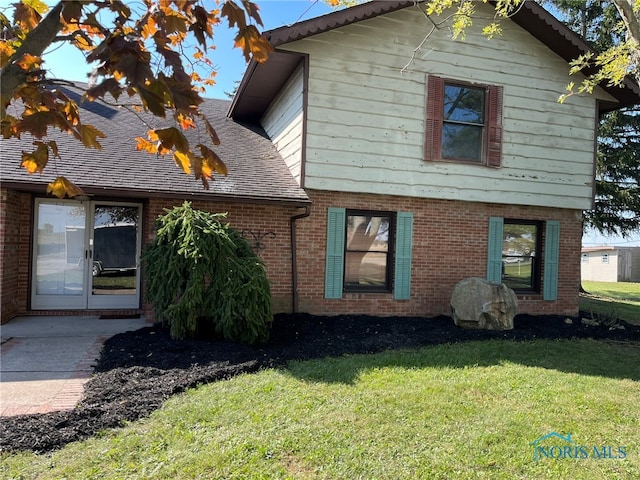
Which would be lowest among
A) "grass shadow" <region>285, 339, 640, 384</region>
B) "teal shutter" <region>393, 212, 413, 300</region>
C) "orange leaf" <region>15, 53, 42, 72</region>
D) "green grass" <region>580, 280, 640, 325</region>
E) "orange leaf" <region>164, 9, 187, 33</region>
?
"green grass" <region>580, 280, 640, 325</region>

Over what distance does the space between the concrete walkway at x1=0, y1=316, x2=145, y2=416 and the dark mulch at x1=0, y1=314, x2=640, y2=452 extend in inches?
8.6

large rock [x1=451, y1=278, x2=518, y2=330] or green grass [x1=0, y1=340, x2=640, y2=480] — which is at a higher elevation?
large rock [x1=451, y1=278, x2=518, y2=330]

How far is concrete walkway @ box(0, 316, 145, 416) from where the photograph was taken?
4184 mm

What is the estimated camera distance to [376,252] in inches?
338

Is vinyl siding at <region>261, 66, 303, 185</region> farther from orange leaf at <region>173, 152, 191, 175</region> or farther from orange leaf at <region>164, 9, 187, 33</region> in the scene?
orange leaf at <region>164, 9, 187, 33</region>

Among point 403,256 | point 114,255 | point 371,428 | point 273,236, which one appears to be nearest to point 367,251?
point 403,256

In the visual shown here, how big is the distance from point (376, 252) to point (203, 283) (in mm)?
3725

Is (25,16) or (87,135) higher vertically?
(25,16)

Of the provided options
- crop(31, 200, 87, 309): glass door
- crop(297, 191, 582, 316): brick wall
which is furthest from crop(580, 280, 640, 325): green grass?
crop(31, 200, 87, 309): glass door

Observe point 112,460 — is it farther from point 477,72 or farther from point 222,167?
point 477,72

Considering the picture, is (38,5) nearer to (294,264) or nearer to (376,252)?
(294,264)

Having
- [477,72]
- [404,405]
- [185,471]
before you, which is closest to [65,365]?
[185,471]

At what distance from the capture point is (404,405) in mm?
4109

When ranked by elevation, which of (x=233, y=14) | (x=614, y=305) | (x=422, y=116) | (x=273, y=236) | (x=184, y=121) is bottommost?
(x=614, y=305)
